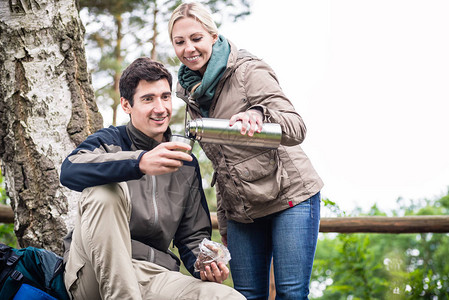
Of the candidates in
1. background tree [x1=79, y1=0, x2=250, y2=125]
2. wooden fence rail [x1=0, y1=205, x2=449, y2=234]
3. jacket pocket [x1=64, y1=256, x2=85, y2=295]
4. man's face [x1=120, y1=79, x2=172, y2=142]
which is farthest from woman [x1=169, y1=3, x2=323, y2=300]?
background tree [x1=79, y1=0, x2=250, y2=125]

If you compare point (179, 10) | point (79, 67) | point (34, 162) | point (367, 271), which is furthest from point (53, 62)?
point (367, 271)

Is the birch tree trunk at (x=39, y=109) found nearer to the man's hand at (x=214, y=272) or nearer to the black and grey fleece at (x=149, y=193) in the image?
the black and grey fleece at (x=149, y=193)

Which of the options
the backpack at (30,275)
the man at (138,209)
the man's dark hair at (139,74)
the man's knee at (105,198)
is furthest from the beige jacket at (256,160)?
the backpack at (30,275)

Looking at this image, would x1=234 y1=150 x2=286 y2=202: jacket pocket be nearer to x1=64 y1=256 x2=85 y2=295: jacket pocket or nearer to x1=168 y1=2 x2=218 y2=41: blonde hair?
x1=168 y1=2 x2=218 y2=41: blonde hair

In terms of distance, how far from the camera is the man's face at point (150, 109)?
7.59 feet

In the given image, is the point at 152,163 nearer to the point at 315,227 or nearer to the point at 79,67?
the point at 315,227

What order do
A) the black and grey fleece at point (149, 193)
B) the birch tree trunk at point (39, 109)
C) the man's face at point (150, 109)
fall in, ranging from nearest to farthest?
the black and grey fleece at point (149, 193) → the man's face at point (150, 109) → the birch tree trunk at point (39, 109)

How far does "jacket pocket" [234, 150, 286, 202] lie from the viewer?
211 centimetres

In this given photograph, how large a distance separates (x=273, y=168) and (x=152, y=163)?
63cm

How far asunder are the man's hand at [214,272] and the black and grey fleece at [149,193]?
172mm

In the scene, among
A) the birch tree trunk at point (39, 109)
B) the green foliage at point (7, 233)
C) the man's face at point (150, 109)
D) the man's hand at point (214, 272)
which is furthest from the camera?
the green foliage at point (7, 233)

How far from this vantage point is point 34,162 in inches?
118

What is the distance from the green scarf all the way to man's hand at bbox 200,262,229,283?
2.33 feet

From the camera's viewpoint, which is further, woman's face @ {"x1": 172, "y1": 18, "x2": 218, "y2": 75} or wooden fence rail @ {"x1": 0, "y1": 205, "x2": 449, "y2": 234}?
wooden fence rail @ {"x1": 0, "y1": 205, "x2": 449, "y2": 234}
